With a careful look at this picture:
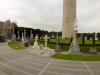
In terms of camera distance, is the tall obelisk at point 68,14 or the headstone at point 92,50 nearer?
the headstone at point 92,50

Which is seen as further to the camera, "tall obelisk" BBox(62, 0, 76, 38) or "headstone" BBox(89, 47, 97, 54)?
"tall obelisk" BBox(62, 0, 76, 38)

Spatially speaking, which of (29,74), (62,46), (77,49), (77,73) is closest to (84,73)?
(77,73)

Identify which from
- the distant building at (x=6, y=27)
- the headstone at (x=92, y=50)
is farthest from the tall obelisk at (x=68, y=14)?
→ the distant building at (x=6, y=27)

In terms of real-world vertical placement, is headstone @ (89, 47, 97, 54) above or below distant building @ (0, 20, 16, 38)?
below

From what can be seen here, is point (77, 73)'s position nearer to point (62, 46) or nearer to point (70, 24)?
point (62, 46)

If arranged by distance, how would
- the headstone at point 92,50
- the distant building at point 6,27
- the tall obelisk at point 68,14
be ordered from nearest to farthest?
the headstone at point 92,50 → the tall obelisk at point 68,14 → the distant building at point 6,27

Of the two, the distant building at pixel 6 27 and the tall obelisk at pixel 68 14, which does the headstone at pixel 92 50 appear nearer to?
the tall obelisk at pixel 68 14

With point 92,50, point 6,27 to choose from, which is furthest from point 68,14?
point 6,27

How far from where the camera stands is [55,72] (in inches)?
790

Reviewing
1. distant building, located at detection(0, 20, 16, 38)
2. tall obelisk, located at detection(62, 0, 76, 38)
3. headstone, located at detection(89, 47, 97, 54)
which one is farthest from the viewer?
distant building, located at detection(0, 20, 16, 38)

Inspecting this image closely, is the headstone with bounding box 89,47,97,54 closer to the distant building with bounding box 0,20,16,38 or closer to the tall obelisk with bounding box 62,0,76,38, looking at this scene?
the tall obelisk with bounding box 62,0,76,38

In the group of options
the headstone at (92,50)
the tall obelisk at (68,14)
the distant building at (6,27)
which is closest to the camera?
the headstone at (92,50)

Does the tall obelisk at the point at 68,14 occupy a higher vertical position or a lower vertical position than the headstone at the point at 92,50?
higher

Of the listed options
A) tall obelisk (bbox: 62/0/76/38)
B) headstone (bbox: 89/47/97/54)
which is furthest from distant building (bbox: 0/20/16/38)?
headstone (bbox: 89/47/97/54)
